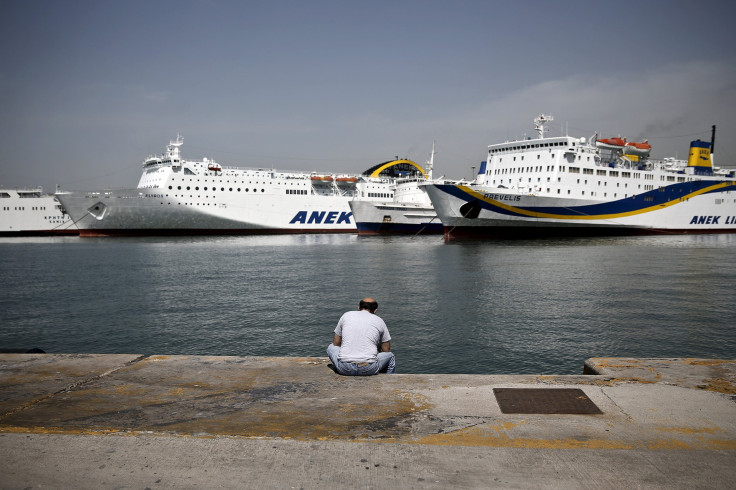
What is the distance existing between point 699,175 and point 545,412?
5354 cm

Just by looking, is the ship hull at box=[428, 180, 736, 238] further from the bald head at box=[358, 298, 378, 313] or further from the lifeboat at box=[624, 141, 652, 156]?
the bald head at box=[358, 298, 378, 313]

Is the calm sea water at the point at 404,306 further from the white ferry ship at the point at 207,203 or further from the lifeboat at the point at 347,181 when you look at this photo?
the lifeboat at the point at 347,181

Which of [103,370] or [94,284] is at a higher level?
[103,370]

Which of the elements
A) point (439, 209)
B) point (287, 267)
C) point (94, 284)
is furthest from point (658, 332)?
point (439, 209)

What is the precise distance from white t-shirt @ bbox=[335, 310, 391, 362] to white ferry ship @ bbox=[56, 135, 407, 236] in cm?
3894

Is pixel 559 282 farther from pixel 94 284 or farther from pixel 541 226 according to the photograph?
pixel 541 226

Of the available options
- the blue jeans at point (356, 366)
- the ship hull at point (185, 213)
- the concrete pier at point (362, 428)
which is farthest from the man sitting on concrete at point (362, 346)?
the ship hull at point (185, 213)

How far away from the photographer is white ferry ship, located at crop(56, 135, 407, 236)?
132 ft

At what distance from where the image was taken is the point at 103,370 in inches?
171

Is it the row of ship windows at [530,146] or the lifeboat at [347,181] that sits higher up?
the row of ship windows at [530,146]

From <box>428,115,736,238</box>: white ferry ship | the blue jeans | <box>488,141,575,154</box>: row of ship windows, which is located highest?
<box>488,141,575,154</box>: row of ship windows

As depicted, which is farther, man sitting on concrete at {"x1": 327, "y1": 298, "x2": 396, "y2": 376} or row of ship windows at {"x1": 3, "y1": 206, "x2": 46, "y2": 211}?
row of ship windows at {"x1": 3, "y1": 206, "x2": 46, "y2": 211}

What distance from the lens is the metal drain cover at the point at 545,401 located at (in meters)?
3.39

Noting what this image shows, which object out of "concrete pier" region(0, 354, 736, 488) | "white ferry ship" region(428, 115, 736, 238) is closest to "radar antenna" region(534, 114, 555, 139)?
"white ferry ship" region(428, 115, 736, 238)
